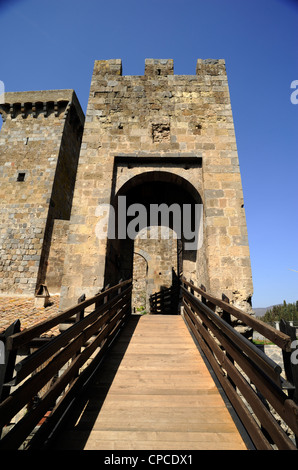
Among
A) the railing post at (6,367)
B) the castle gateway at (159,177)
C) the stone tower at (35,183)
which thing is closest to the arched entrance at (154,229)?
the castle gateway at (159,177)

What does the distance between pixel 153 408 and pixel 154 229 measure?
450 inches

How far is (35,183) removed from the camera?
1219cm

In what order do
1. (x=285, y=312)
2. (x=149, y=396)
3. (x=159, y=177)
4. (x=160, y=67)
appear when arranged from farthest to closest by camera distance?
(x=285, y=312) < (x=160, y=67) < (x=159, y=177) < (x=149, y=396)

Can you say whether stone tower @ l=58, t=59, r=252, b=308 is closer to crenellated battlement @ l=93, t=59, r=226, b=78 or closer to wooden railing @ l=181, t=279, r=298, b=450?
crenellated battlement @ l=93, t=59, r=226, b=78

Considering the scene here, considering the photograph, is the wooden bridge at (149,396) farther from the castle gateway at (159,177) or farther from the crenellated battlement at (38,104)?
the crenellated battlement at (38,104)

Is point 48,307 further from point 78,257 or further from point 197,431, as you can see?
point 197,431

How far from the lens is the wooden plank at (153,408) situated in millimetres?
1866

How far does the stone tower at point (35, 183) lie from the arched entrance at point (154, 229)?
4485mm

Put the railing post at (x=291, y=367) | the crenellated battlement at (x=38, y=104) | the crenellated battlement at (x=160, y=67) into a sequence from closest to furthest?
the railing post at (x=291, y=367), the crenellated battlement at (x=160, y=67), the crenellated battlement at (x=38, y=104)

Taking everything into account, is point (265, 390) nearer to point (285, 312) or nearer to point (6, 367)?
point (6, 367)

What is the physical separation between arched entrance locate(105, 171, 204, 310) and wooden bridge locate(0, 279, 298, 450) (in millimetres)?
2321

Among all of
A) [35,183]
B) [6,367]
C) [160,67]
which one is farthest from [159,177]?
[35,183]
